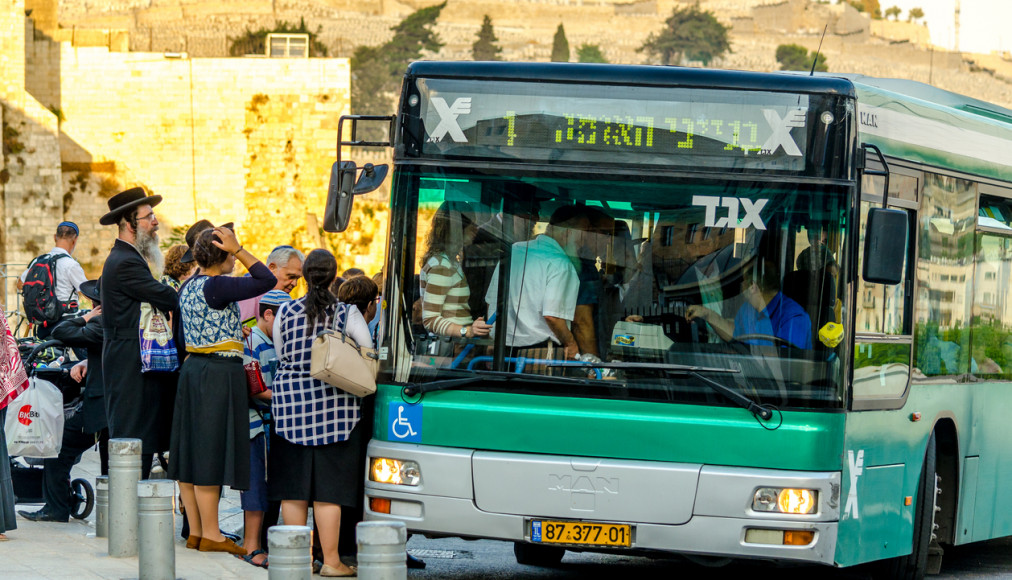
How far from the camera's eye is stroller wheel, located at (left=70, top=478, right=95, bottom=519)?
845 centimetres

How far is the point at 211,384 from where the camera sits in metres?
6.97

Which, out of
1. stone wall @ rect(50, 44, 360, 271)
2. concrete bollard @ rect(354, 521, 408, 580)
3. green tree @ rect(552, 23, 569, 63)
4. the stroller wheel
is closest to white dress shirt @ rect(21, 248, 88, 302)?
the stroller wheel

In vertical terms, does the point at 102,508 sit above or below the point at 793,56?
below

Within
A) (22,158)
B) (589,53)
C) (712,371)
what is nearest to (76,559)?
(712,371)

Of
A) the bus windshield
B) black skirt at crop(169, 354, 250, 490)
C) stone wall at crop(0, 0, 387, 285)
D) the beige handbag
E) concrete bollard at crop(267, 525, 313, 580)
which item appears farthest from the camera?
stone wall at crop(0, 0, 387, 285)

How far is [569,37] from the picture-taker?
111m

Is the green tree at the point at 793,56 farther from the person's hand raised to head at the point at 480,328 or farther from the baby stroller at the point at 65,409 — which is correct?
the person's hand raised to head at the point at 480,328

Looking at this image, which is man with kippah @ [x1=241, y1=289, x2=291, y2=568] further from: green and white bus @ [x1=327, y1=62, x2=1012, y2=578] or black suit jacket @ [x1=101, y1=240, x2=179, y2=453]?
green and white bus @ [x1=327, y1=62, x2=1012, y2=578]

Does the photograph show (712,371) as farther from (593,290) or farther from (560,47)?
(560,47)

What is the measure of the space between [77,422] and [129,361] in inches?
42.4

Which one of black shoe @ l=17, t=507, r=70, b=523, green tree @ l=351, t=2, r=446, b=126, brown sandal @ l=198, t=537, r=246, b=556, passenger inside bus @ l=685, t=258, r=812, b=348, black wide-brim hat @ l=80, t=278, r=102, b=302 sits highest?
green tree @ l=351, t=2, r=446, b=126

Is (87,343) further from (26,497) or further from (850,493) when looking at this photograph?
→ (850,493)

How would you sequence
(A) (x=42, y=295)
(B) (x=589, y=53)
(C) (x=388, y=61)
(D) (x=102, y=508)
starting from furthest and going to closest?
(B) (x=589, y=53) → (C) (x=388, y=61) → (A) (x=42, y=295) → (D) (x=102, y=508)

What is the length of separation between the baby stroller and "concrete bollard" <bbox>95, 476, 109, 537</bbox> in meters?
0.81
